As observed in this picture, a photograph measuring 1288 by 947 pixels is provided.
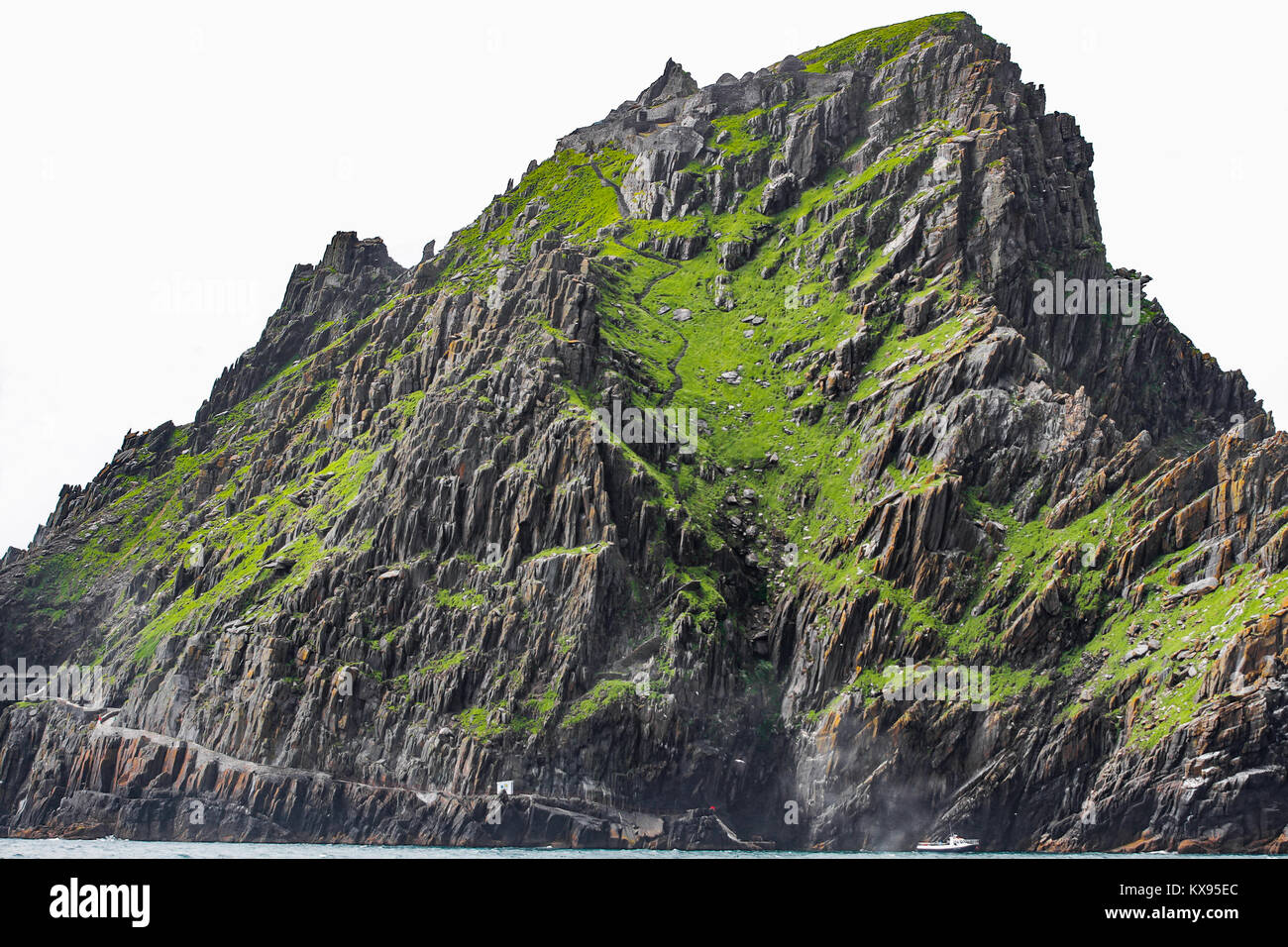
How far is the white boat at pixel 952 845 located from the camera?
123 m

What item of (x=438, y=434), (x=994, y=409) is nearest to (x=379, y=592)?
(x=438, y=434)

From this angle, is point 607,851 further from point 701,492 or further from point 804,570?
point 701,492

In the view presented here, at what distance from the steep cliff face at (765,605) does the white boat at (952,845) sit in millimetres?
2975

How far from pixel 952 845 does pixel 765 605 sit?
147 ft

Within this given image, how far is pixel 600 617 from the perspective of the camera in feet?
482

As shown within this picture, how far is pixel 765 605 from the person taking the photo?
6201 inches

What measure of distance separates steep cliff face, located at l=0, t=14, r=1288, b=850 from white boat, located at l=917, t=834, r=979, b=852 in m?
2.97

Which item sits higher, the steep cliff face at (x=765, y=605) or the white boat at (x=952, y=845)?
the steep cliff face at (x=765, y=605)

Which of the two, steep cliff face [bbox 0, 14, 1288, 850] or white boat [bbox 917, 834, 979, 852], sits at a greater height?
steep cliff face [bbox 0, 14, 1288, 850]

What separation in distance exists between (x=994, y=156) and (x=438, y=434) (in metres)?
110

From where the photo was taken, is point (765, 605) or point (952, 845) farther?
point (765, 605)

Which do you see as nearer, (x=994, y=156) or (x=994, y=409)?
(x=994, y=409)

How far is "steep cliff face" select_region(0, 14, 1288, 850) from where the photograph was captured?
12606 centimetres

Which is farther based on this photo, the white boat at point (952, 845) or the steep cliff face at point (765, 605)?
the steep cliff face at point (765, 605)
